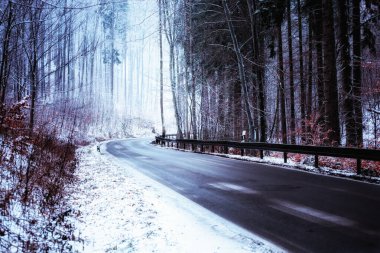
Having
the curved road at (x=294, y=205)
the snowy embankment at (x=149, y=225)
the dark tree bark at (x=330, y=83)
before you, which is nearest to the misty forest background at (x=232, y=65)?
the dark tree bark at (x=330, y=83)

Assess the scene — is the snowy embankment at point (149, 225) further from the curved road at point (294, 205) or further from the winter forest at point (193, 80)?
the winter forest at point (193, 80)

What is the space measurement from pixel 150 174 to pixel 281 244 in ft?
26.5

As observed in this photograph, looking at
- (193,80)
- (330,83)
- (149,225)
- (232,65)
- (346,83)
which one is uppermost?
(232,65)

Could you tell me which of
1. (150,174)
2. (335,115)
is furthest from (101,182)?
(335,115)

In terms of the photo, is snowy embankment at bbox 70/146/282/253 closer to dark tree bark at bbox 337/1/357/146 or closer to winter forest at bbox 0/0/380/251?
winter forest at bbox 0/0/380/251

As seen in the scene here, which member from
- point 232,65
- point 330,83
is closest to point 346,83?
point 330,83

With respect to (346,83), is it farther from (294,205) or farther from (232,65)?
(294,205)

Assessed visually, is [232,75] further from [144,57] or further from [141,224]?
[144,57]

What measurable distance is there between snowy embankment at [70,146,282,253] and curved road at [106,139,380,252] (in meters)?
0.38

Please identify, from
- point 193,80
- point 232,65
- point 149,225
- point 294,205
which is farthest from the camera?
point 193,80

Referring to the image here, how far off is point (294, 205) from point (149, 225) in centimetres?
313

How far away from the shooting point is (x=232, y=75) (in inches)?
1074

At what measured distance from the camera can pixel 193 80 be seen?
28.8 meters

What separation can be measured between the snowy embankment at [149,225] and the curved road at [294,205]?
0.38 meters
